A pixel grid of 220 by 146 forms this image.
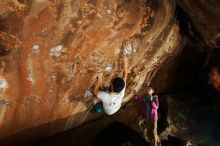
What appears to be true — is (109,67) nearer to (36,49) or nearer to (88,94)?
(88,94)

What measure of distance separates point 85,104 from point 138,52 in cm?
108

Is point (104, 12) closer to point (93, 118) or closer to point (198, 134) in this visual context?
point (93, 118)

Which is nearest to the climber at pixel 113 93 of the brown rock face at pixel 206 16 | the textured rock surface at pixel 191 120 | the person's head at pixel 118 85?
the person's head at pixel 118 85

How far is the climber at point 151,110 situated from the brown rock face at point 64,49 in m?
0.41

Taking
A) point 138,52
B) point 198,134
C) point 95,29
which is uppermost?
point 95,29

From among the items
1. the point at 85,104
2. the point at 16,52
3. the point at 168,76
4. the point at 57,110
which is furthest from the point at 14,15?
the point at 168,76

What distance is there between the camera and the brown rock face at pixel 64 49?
323cm

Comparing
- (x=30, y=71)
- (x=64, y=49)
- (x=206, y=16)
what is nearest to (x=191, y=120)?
(x=206, y=16)

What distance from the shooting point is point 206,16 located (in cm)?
367

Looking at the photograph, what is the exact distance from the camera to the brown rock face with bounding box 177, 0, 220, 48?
3465mm

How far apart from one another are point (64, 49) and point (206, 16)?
1624 millimetres

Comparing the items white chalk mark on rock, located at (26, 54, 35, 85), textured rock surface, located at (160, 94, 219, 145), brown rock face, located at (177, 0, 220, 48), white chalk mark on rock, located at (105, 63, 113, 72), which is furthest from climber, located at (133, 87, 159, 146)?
white chalk mark on rock, located at (26, 54, 35, 85)

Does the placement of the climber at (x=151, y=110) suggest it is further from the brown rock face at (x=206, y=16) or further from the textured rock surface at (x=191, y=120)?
the brown rock face at (x=206, y=16)

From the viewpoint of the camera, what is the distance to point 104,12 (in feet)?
11.7
